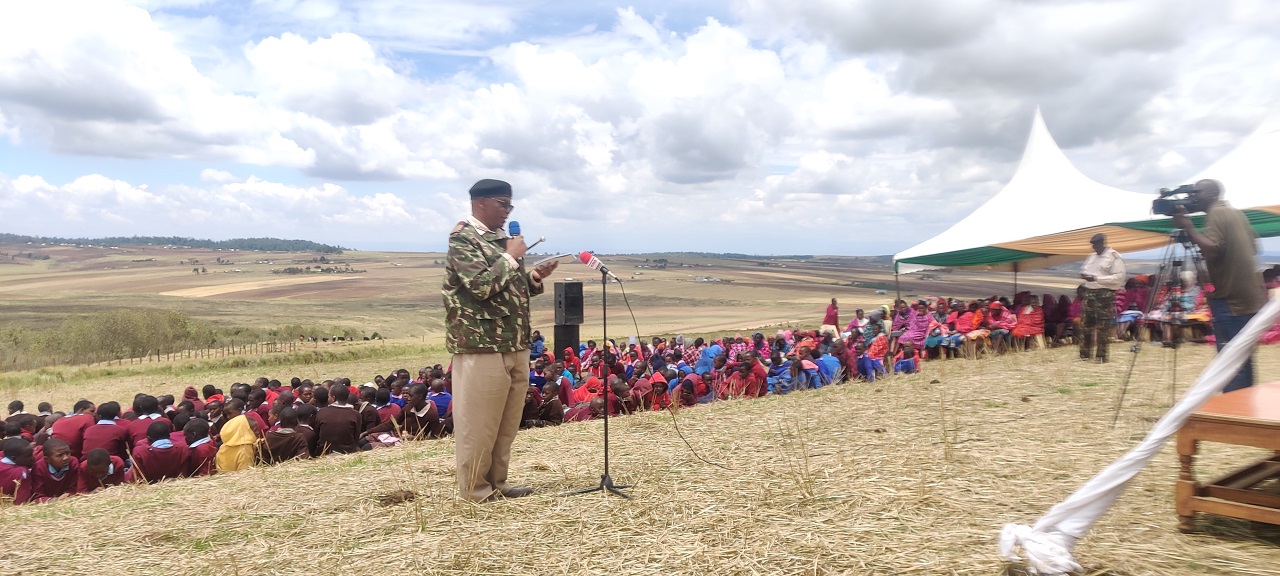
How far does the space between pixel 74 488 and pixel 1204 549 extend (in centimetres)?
794

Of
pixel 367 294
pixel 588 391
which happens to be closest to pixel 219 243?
pixel 367 294

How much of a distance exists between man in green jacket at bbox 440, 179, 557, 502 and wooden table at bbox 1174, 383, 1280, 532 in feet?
10.1

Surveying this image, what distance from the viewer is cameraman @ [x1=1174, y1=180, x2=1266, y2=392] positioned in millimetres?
5055

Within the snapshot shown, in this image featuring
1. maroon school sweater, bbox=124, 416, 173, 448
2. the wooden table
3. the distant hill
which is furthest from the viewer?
the distant hill

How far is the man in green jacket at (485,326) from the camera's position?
13.6ft

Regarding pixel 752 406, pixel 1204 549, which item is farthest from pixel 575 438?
pixel 1204 549

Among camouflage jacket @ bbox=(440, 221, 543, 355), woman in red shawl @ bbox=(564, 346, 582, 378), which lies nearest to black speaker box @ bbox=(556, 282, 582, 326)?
woman in red shawl @ bbox=(564, 346, 582, 378)

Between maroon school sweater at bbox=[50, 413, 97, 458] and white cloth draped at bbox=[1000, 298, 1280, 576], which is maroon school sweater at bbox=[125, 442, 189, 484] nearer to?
maroon school sweater at bbox=[50, 413, 97, 458]

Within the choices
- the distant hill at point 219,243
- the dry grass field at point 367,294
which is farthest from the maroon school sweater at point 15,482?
the distant hill at point 219,243

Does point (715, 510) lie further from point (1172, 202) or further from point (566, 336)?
point (566, 336)

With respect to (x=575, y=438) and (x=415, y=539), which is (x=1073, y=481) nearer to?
(x=415, y=539)

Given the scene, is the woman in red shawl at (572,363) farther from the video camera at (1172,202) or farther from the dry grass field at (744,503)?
the video camera at (1172,202)

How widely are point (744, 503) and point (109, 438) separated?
20.8 feet

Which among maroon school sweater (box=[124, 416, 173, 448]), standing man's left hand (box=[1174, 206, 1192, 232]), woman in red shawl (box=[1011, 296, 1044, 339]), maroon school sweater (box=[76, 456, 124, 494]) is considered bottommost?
maroon school sweater (box=[76, 456, 124, 494])
